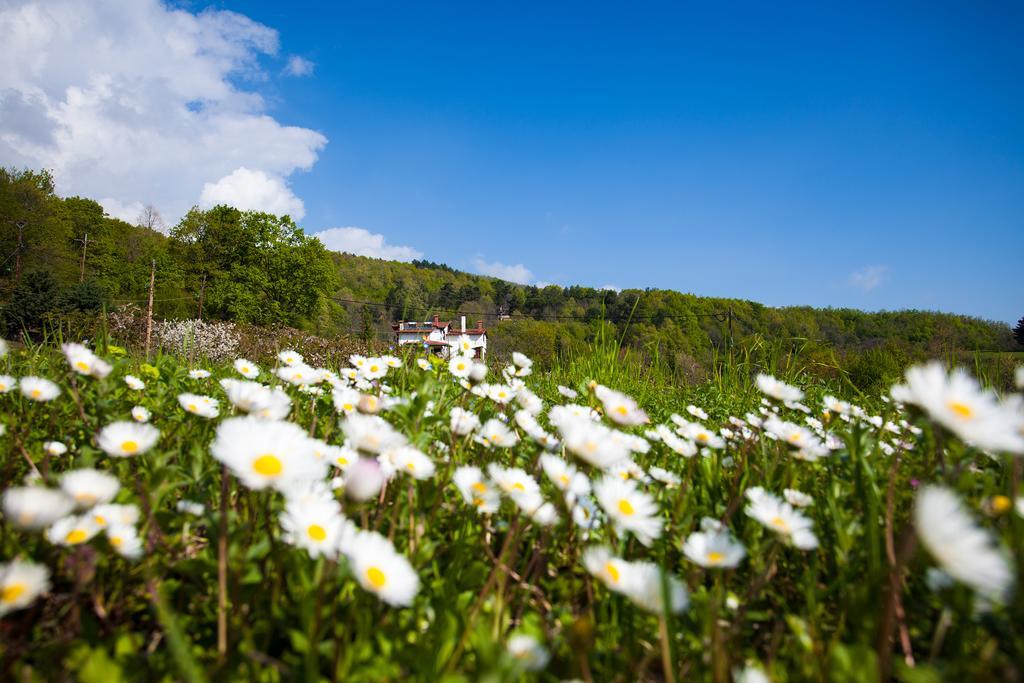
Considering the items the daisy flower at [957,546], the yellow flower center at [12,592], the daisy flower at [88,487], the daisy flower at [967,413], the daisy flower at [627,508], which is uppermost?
the daisy flower at [967,413]

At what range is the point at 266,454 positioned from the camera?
0.79m

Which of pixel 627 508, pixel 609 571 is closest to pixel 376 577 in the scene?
pixel 609 571

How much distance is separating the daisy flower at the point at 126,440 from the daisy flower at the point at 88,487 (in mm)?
100

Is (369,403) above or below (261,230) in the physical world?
below

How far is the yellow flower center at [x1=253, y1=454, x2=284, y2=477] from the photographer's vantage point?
73 centimetres

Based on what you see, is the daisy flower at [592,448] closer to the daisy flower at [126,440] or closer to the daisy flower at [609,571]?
the daisy flower at [609,571]

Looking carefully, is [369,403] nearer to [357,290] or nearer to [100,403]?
[100,403]

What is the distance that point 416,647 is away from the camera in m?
0.83

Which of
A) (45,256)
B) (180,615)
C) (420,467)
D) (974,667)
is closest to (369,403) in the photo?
(420,467)

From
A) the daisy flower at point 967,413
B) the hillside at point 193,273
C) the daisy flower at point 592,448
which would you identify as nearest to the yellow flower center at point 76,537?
the daisy flower at point 592,448

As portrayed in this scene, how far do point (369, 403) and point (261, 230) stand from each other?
35913mm

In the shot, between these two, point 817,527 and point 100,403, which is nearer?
point 817,527

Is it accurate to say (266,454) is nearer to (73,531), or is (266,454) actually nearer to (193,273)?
(73,531)

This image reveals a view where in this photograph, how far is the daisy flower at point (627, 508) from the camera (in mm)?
951
